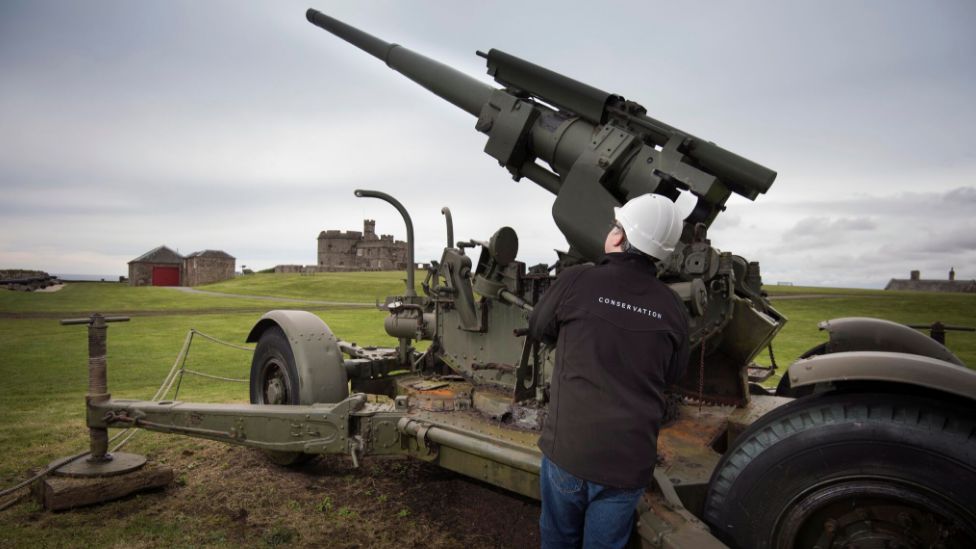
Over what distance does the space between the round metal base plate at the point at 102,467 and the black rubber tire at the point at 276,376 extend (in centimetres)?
93

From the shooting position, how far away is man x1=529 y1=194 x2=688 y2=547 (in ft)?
6.23

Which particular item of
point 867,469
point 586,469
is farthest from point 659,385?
point 867,469

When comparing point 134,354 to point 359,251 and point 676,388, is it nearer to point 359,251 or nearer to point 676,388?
point 676,388

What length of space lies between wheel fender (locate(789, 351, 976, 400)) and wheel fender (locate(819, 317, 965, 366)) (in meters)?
1.55

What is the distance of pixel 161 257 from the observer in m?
33.4

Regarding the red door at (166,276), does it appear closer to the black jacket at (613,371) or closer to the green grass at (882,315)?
the green grass at (882,315)

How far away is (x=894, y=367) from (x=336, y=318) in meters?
14.0

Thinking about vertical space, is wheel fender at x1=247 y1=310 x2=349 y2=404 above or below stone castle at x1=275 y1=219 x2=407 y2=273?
below

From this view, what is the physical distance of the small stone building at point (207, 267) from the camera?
34.3m

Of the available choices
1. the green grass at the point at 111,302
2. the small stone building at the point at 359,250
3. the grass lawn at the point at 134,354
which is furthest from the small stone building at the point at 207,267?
the grass lawn at the point at 134,354

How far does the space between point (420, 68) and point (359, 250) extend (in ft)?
150

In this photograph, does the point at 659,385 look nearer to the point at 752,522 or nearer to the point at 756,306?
the point at 752,522

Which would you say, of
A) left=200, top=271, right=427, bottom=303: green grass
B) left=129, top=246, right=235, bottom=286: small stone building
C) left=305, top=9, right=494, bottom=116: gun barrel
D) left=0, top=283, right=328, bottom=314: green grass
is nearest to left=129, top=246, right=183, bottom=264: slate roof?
left=129, top=246, right=235, bottom=286: small stone building

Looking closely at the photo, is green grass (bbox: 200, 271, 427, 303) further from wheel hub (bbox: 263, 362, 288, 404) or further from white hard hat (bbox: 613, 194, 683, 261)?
white hard hat (bbox: 613, 194, 683, 261)
